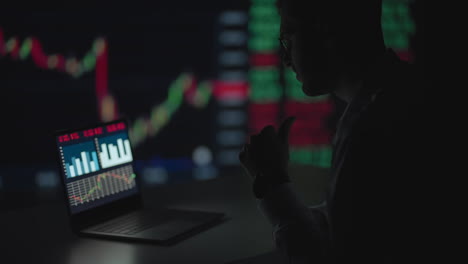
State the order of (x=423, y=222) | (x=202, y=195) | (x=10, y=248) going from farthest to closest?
(x=202, y=195), (x=10, y=248), (x=423, y=222)

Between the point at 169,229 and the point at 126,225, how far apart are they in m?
0.12

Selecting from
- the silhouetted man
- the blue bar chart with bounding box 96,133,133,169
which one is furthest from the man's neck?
the blue bar chart with bounding box 96,133,133,169

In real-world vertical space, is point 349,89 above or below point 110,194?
above

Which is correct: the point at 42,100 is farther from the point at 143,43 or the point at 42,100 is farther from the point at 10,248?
the point at 10,248

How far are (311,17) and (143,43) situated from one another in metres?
2.26

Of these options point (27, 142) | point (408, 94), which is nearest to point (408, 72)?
point (408, 94)

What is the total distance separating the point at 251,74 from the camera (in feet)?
11.2

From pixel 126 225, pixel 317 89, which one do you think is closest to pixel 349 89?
pixel 317 89

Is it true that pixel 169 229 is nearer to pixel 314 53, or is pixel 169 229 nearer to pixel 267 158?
pixel 267 158

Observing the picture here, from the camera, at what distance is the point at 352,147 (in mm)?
995

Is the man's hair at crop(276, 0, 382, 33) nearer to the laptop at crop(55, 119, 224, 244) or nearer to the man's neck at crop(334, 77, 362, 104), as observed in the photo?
the man's neck at crop(334, 77, 362, 104)

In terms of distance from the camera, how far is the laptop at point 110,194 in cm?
138

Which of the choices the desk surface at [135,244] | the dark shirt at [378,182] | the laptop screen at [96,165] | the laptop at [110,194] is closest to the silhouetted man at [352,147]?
the dark shirt at [378,182]

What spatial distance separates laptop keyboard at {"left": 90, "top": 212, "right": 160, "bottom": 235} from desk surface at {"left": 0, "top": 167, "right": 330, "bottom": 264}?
0.14 feet
